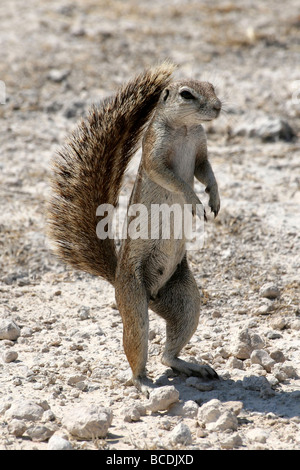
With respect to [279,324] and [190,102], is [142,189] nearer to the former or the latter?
[190,102]

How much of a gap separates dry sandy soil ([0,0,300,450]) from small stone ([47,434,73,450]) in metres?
0.10

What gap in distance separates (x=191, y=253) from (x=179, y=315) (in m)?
1.57

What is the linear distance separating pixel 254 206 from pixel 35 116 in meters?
3.06

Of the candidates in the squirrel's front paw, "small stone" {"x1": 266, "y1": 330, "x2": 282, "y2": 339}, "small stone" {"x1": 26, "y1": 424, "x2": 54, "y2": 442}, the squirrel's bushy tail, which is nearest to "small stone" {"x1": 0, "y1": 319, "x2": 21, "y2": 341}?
the squirrel's bushy tail

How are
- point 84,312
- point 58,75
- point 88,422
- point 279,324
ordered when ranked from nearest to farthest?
1. point 88,422
2. point 279,324
3. point 84,312
4. point 58,75

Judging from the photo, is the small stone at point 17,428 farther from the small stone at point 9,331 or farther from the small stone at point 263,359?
the small stone at point 263,359

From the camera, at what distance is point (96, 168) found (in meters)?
4.22

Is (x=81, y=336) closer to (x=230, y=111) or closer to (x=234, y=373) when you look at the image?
(x=234, y=373)

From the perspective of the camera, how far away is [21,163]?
7152 millimetres

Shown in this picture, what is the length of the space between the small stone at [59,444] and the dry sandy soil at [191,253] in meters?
0.10

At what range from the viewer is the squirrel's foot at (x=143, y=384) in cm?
397

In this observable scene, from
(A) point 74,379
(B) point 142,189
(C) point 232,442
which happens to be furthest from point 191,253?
(C) point 232,442

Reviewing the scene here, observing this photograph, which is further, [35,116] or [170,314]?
[35,116]

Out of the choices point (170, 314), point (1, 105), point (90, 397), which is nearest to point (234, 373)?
point (170, 314)
